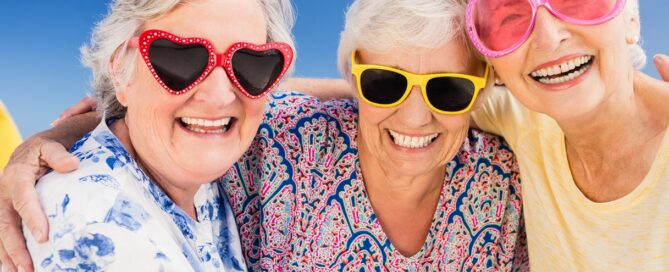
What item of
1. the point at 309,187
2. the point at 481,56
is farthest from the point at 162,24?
the point at 481,56

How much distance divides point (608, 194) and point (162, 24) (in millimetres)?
1864

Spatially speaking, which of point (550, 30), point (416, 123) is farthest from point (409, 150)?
point (550, 30)

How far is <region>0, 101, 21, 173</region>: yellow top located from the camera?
4539 mm

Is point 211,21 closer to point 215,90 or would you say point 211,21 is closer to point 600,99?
point 215,90

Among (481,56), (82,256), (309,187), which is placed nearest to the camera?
(82,256)

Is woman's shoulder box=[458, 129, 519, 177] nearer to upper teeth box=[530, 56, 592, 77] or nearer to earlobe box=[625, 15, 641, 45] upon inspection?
upper teeth box=[530, 56, 592, 77]

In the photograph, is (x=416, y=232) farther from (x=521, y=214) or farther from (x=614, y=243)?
(x=614, y=243)

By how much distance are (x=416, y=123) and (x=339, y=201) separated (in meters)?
0.57

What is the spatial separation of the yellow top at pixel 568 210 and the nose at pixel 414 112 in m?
0.42

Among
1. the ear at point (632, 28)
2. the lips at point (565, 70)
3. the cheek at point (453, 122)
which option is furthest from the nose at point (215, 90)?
the ear at point (632, 28)

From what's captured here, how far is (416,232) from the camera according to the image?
3.20 metres

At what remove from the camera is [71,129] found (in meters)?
2.82

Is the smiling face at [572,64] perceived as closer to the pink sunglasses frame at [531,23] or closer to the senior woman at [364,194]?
the pink sunglasses frame at [531,23]

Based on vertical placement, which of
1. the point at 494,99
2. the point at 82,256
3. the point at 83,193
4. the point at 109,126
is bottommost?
the point at 82,256
